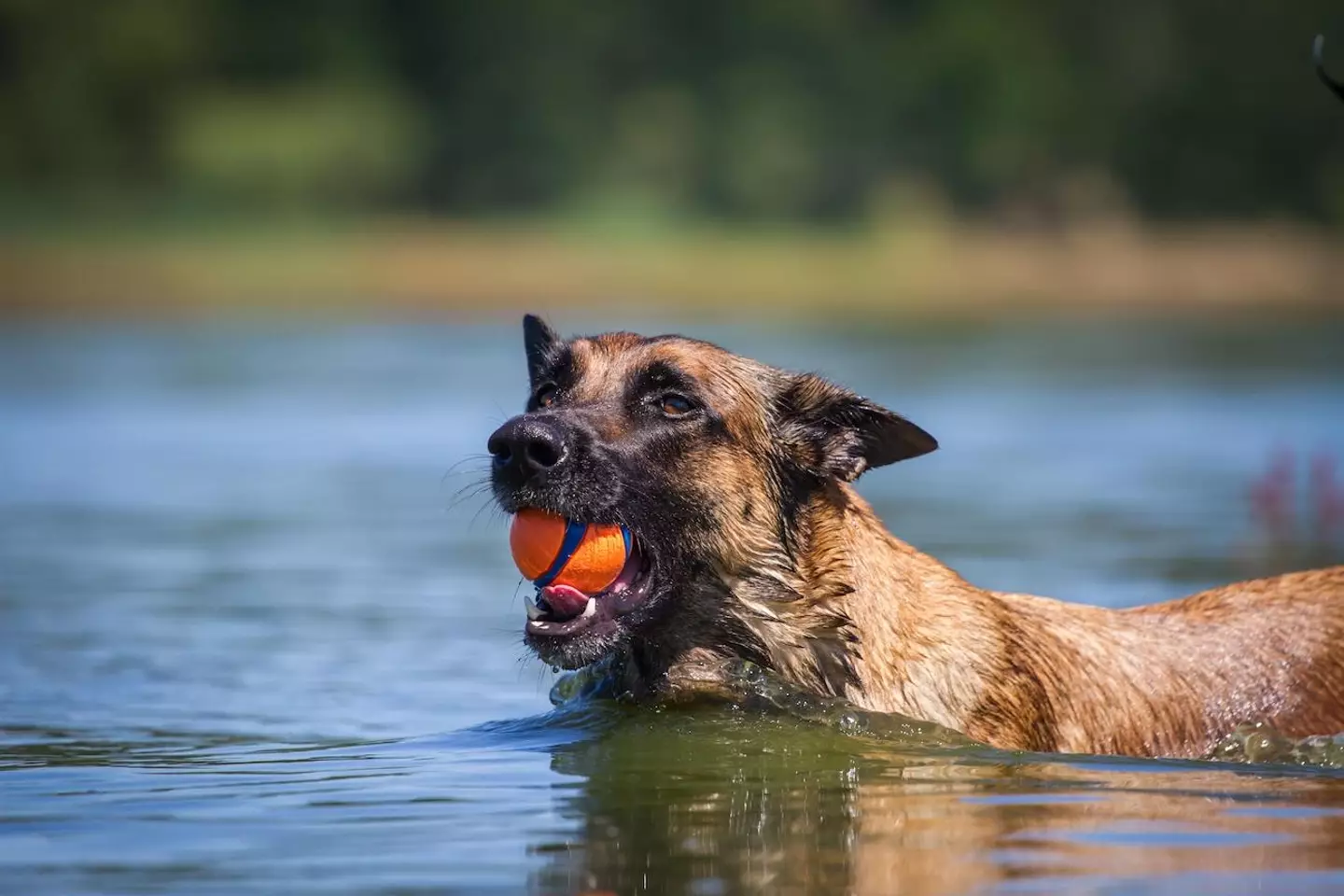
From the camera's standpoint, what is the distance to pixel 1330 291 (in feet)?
160

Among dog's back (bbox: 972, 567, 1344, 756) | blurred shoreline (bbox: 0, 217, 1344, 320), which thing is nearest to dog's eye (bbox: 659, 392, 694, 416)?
dog's back (bbox: 972, 567, 1344, 756)

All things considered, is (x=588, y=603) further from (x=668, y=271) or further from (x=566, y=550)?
(x=668, y=271)

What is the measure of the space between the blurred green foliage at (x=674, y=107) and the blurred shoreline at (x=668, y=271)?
374 centimetres

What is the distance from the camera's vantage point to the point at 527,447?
7262 mm

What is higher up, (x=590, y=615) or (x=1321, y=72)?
(x=1321, y=72)

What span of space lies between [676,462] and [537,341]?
108 centimetres

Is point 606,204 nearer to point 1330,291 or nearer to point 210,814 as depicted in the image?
point 1330,291

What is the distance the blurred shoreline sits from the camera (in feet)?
154

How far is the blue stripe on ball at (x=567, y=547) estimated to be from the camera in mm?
7363

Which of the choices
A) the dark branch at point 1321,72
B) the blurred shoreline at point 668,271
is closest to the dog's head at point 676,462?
the dark branch at point 1321,72

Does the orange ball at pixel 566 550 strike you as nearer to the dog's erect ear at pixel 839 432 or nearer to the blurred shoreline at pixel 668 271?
the dog's erect ear at pixel 839 432

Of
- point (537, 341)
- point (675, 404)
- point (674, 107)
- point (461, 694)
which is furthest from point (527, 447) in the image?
point (674, 107)

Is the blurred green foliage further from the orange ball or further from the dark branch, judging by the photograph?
the orange ball

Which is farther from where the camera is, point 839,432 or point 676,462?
point 839,432
